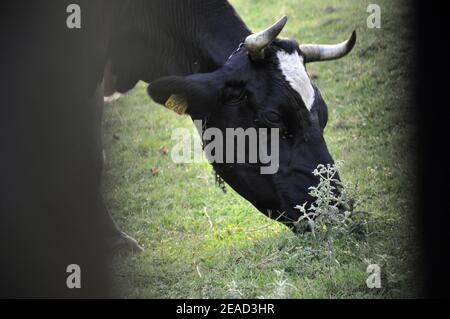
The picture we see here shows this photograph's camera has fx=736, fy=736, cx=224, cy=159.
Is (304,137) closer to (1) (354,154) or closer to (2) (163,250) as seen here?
(2) (163,250)

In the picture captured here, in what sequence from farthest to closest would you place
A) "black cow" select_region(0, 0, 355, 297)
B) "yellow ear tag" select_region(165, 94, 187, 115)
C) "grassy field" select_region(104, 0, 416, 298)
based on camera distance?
1. "yellow ear tag" select_region(165, 94, 187, 115)
2. "grassy field" select_region(104, 0, 416, 298)
3. "black cow" select_region(0, 0, 355, 297)

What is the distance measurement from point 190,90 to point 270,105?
58 centimetres

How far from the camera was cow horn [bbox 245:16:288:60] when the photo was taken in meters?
5.20

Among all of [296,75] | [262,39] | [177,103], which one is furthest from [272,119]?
[177,103]

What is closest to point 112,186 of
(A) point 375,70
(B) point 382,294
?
(B) point 382,294

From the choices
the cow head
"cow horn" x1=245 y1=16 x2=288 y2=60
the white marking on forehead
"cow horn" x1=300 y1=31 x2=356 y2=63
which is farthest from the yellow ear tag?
"cow horn" x1=300 y1=31 x2=356 y2=63

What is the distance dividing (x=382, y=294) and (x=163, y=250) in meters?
2.00

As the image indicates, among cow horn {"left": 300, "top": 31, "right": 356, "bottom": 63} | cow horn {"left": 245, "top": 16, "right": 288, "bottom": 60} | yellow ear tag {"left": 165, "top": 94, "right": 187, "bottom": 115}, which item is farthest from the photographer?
cow horn {"left": 300, "top": 31, "right": 356, "bottom": 63}

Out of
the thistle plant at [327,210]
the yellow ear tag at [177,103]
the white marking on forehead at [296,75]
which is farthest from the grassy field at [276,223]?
the yellow ear tag at [177,103]

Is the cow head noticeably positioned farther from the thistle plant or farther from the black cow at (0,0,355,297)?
the thistle plant

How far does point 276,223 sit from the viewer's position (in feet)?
19.2

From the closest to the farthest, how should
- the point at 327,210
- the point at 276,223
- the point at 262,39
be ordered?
the point at 327,210 < the point at 262,39 < the point at 276,223

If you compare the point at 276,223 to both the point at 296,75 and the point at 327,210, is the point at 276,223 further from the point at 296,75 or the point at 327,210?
the point at 296,75

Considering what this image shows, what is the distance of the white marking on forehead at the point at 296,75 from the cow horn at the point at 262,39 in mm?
165
